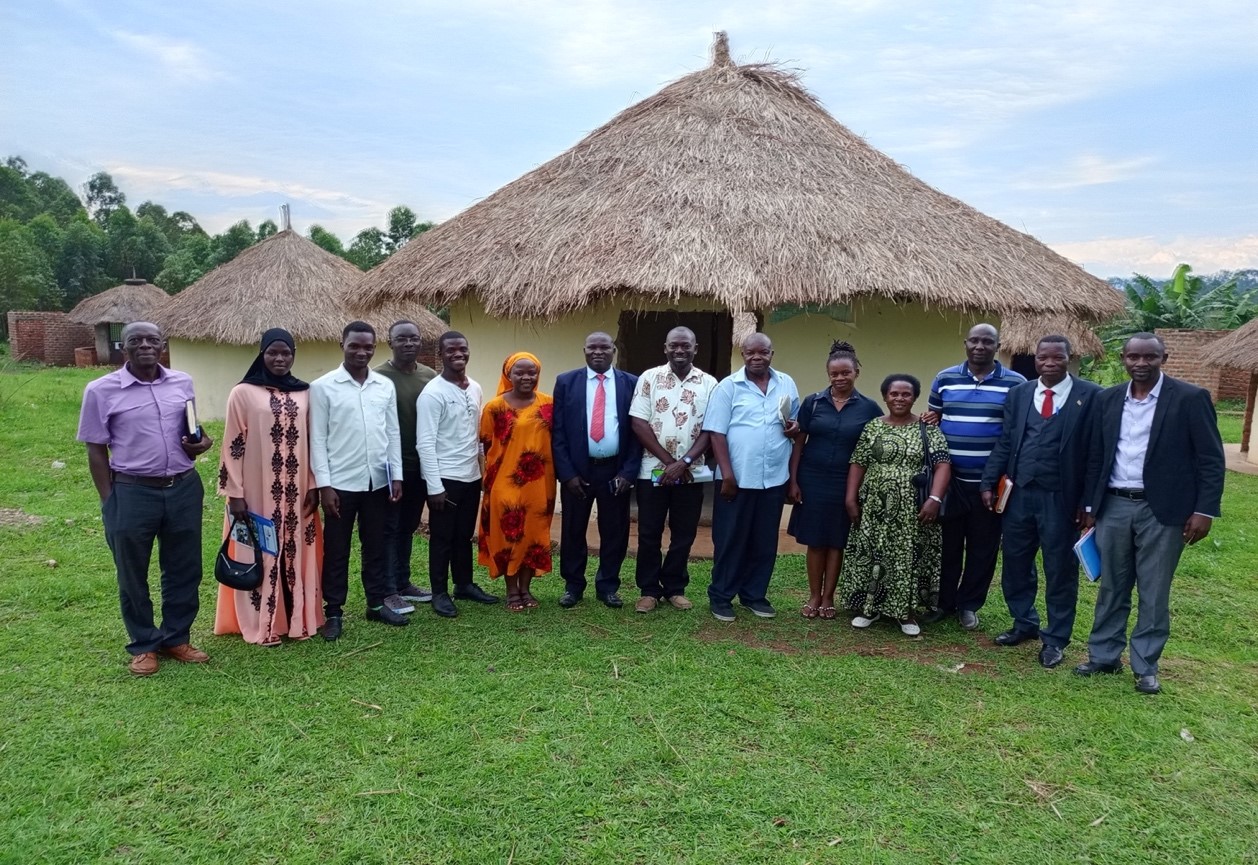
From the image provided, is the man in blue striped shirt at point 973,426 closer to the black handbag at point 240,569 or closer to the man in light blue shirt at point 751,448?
the man in light blue shirt at point 751,448

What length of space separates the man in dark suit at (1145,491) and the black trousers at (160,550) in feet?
13.4

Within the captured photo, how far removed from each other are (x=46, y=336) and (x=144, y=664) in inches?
1000

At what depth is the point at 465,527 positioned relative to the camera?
459 cm

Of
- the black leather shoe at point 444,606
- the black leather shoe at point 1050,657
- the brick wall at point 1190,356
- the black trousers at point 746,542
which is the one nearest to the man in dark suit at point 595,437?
the black trousers at point 746,542

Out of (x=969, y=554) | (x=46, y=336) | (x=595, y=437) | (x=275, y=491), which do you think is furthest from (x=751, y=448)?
(x=46, y=336)

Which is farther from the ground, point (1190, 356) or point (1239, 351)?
point (1239, 351)

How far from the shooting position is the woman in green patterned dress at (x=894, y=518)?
4250 millimetres

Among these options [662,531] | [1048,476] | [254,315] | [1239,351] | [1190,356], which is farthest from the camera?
[1190,356]

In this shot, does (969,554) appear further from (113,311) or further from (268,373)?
(113,311)

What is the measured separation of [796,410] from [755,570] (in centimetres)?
92

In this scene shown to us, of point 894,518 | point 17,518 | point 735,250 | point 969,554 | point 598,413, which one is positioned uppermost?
point 735,250

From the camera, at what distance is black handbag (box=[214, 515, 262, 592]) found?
3818 millimetres

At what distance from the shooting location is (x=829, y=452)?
4.39m

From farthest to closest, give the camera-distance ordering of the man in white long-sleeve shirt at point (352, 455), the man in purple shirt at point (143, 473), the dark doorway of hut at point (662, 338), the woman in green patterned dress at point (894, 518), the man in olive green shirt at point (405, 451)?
the dark doorway of hut at point (662, 338)
the man in olive green shirt at point (405, 451)
the woman in green patterned dress at point (894, 518)
the man in white long-sleeve shirt at point (352, 455)
the man in purple shirt at point (143, 473)
